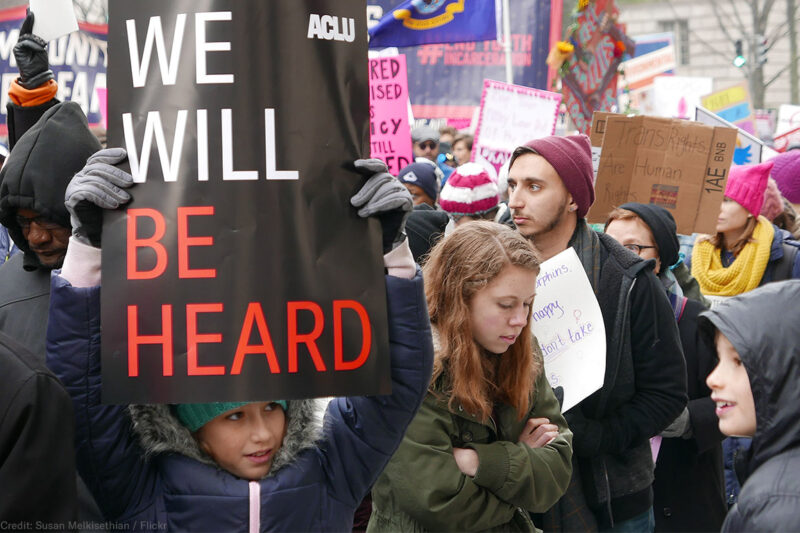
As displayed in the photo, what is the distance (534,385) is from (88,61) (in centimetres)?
716

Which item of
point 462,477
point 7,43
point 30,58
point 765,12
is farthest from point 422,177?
point 765,12

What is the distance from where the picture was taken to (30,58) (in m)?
3.63

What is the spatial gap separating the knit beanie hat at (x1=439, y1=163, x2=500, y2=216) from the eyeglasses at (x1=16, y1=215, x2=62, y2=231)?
11.7 ft

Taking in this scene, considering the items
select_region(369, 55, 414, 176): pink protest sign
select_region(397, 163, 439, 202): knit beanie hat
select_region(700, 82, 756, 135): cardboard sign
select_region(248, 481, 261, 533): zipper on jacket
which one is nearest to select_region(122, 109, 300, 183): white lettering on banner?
select_region(248, 481, 261, 533): zipper on jacket

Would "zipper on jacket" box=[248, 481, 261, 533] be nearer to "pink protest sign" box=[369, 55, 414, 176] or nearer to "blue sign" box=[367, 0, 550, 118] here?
"pink protest sign" box=[369, 55, 414, 176]

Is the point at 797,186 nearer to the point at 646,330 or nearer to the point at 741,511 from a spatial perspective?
the point at 646,330

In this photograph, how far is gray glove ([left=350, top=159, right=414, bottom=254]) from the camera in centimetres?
231

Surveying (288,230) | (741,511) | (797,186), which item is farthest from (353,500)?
(797,186)

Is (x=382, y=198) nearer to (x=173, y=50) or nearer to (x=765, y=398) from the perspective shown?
(x=173, y=50)

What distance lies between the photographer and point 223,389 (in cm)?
220

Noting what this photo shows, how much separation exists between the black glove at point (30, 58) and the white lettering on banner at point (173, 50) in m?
1.49

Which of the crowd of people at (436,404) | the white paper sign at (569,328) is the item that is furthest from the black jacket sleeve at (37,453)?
the white paper sign at (569,328)

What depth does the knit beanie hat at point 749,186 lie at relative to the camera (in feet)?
20.3

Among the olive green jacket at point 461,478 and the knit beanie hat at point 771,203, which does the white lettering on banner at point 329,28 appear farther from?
the knit beanie hat at point 771,203
